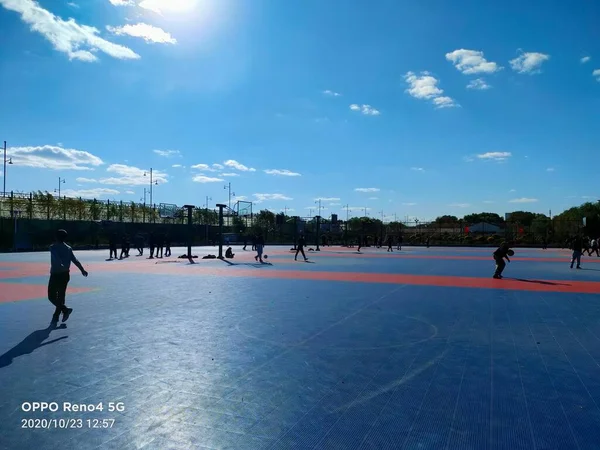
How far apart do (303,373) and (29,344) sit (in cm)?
380

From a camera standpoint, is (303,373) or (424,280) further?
(424,280)

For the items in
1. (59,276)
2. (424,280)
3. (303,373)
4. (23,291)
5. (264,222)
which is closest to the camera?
(303,373)

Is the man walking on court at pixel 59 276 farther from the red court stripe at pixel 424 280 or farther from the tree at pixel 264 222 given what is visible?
the tree at pixel 264 222

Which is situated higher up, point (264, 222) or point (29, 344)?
point (264, 222)

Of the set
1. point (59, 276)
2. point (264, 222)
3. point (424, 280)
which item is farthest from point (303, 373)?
point (264, 222)

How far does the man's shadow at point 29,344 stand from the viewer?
17.3 feet

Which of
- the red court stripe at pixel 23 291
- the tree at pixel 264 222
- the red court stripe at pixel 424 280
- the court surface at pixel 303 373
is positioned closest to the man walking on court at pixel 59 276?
the court surface at pixel 303 373

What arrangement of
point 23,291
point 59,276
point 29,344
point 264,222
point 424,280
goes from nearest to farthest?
point 29,344 < point 59,276 < point 23,291 < point 424,280 < point 264,222

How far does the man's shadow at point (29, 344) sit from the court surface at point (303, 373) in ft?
0.08

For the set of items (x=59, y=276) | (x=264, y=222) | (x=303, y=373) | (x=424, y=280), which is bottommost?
(x=303, y=373)

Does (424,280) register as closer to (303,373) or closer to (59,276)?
(303,373)

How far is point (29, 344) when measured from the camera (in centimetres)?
594

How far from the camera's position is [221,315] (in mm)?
8055

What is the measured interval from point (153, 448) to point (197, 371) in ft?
5.61
